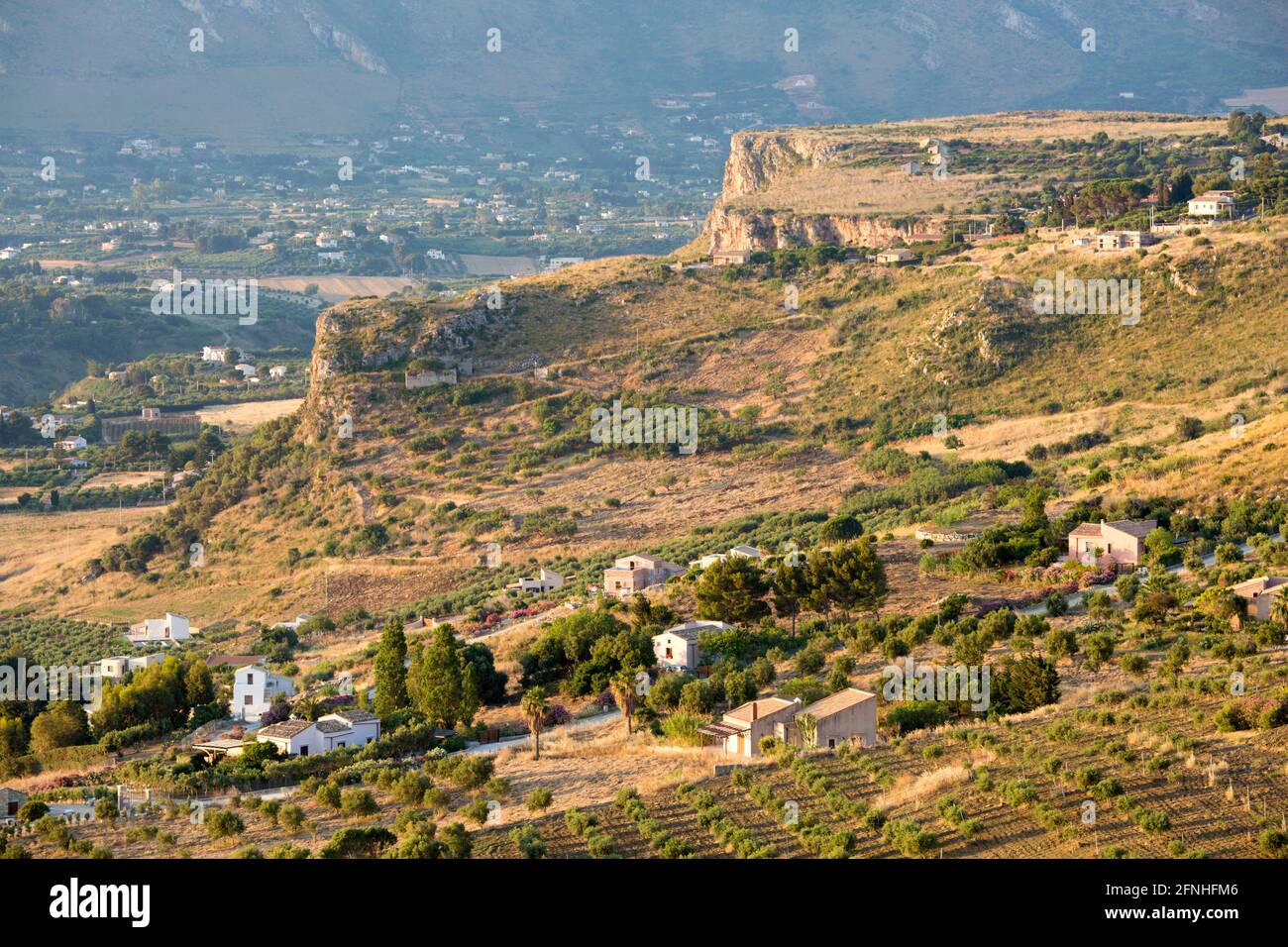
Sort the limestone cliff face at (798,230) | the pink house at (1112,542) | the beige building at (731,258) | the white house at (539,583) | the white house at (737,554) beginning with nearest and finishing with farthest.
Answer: the pink house at (1112,542)
the white house at (737,554)
the white house at (539,583)
the beige building at (731,258)
the limestone cliff face at (798,230)

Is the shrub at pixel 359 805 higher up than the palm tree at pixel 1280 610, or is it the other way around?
the palm tree at pixel 1280 610

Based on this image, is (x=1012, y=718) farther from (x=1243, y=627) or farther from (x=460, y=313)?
(x=460, y=313)

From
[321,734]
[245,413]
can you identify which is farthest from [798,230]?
[321,734]

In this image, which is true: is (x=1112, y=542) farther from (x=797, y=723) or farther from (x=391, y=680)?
(x=391, y=680)

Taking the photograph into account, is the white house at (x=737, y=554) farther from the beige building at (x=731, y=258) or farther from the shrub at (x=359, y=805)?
the beige building at (x=731, y=258)

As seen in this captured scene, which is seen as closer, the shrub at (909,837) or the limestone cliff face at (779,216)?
the shrub at (909,837)

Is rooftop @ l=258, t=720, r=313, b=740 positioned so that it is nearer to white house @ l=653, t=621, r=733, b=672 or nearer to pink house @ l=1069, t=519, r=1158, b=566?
white house @ l=653, t=621, r=733, b=672

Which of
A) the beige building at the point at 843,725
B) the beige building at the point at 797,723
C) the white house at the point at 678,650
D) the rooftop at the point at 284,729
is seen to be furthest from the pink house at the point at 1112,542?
the rooftop at the point at 284,729
